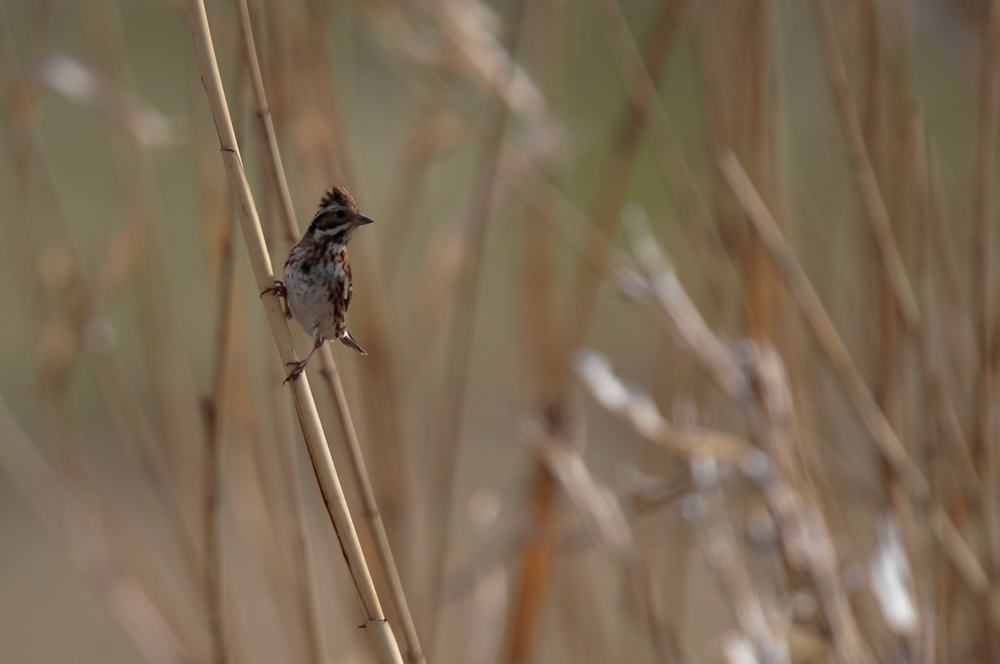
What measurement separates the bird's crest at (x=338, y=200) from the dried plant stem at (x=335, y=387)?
15 centimetres

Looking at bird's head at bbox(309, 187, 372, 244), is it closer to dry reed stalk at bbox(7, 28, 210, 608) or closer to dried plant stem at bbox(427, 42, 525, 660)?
dried plant stem at bbox(427, 42, 525, 660)

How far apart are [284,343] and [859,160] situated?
871 millimetres

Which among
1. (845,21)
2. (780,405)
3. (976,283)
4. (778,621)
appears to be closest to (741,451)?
(780,405)

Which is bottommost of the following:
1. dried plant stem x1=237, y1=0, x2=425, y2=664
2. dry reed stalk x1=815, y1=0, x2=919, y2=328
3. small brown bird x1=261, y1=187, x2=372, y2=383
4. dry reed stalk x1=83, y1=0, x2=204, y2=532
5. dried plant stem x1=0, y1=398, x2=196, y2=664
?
dried plant stem x1=237, y1=0, x2=425, y2=664

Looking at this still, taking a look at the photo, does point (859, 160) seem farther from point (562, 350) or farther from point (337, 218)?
point (562, 350)

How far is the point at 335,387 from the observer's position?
1.24 meters

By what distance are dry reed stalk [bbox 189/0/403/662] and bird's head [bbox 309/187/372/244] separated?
0.26m

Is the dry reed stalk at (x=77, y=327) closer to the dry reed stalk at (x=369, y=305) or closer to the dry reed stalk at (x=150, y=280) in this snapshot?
the dry reed stalk at (x=150, y=280)

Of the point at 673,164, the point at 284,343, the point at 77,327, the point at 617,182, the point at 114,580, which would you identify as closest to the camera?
the point at 284,343

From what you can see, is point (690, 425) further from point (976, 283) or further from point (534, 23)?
point (534, 23)

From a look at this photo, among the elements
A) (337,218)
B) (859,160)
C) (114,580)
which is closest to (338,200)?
(337,218)

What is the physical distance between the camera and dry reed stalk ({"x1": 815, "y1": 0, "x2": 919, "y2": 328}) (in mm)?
1731

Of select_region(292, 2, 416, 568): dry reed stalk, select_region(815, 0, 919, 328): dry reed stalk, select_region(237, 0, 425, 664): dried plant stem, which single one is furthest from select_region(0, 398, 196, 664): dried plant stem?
select_region(815, 0, 919, 328): dry reed stalk

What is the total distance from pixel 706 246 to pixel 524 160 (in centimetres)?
42
